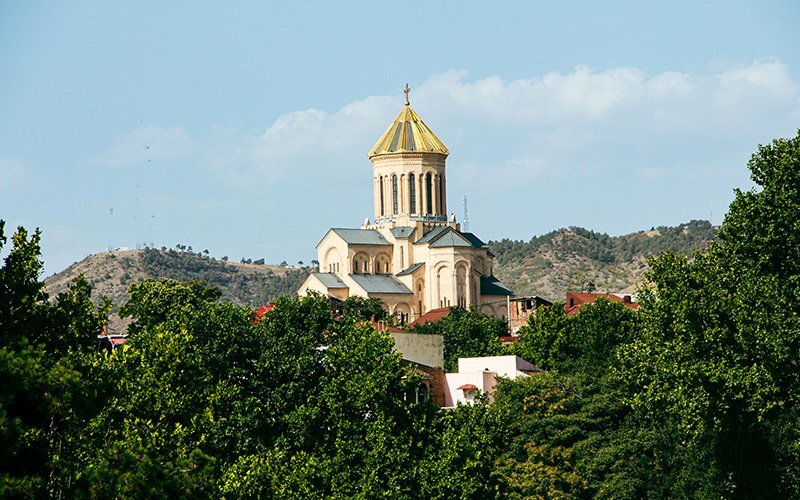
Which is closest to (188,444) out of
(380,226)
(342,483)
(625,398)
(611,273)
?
(342,483)

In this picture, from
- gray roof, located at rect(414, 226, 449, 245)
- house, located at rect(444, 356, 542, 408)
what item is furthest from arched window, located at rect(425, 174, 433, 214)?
house, located at rect(444, 356, 542, 408)

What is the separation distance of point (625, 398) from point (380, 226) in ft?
216

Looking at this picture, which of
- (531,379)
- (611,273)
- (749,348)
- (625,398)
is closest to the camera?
(749,348)

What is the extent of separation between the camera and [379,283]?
113 m

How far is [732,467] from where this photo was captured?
4625 centimetres

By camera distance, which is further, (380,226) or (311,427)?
(380,226)

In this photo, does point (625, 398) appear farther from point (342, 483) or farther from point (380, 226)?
point (380, 226)

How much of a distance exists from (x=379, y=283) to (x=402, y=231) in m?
5.17

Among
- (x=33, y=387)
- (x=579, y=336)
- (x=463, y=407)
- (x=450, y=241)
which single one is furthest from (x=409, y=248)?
(x=33, y=387)


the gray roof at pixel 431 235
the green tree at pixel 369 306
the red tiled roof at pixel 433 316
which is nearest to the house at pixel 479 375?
the red tiled roof at pixel 433 316

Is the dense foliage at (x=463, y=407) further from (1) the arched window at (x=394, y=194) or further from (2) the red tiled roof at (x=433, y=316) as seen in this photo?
(1) the arched window at (x=394, y=194)

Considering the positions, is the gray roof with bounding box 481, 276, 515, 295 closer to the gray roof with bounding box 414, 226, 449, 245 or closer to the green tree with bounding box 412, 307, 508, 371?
the gray roof with bounding box 414, 226, 449, 245

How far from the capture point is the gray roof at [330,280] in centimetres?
11144

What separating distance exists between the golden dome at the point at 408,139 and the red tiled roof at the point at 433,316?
15.6m
